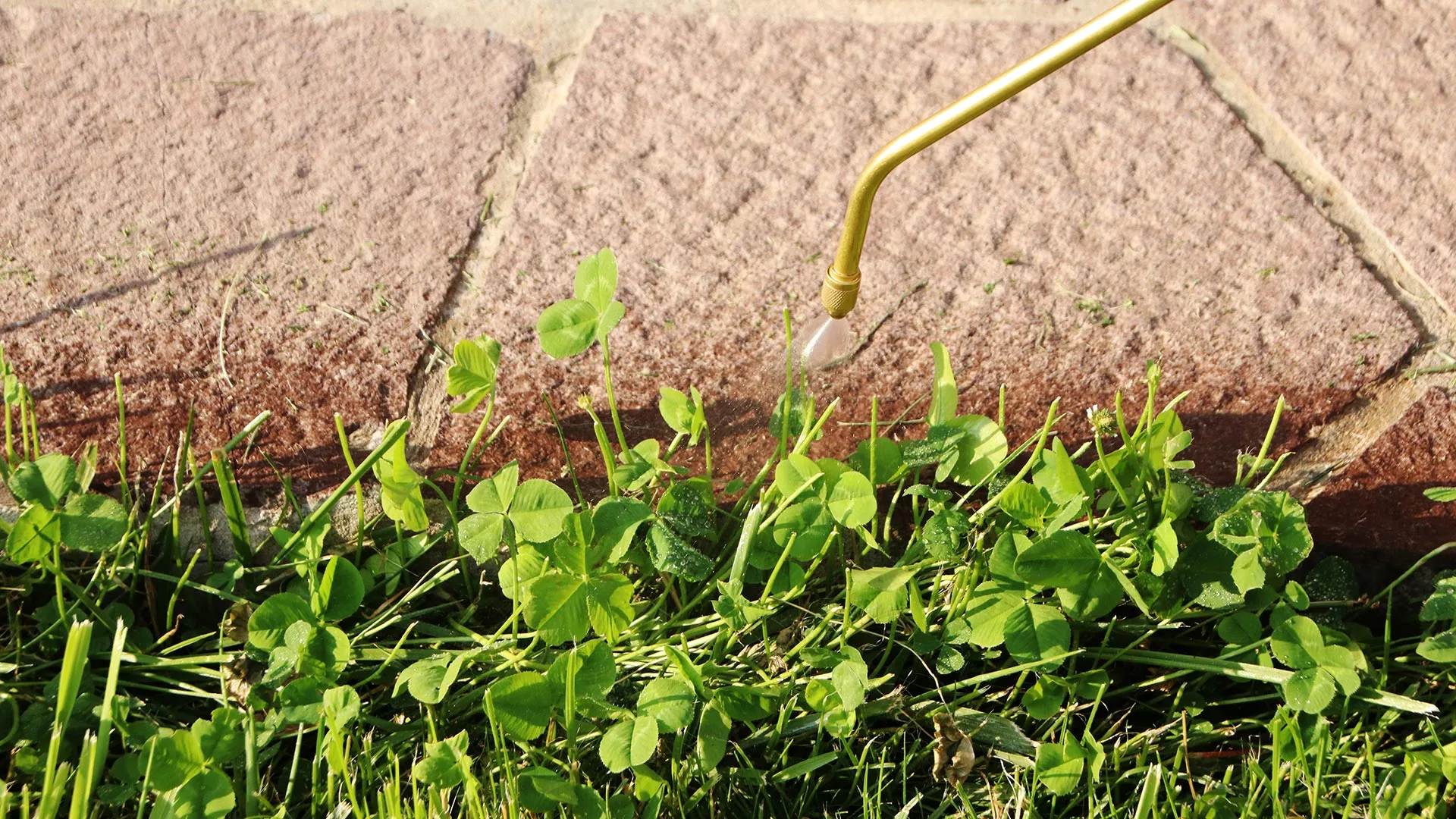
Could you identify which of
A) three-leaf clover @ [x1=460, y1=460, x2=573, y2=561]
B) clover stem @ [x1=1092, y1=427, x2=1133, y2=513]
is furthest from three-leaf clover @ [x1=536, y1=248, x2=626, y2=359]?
clover stem @ [x1=1092, y1=427, x2=1133, y2=513]

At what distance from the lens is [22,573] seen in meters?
1.43

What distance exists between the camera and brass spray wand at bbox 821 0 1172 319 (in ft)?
4.08

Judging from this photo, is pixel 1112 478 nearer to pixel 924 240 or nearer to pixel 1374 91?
pixel 924 240

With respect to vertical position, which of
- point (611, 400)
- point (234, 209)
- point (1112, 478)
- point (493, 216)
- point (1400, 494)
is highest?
point (234, 209)

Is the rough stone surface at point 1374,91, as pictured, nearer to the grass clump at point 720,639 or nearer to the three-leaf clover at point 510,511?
the grass clump at point 720,639

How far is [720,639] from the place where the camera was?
138 cm

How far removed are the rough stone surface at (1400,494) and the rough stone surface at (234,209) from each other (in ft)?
3.70

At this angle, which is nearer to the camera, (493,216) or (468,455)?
(468,455)

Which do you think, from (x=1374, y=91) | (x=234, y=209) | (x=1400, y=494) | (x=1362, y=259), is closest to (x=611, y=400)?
(x=234, y=209)

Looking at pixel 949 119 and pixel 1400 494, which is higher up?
pixel 949 119

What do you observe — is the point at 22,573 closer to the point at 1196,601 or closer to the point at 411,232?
the point at 411,232

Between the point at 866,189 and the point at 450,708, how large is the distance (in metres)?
0.71

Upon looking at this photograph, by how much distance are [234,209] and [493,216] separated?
13.4 inches

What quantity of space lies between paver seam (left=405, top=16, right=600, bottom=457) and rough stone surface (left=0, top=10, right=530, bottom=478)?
0.02 m
